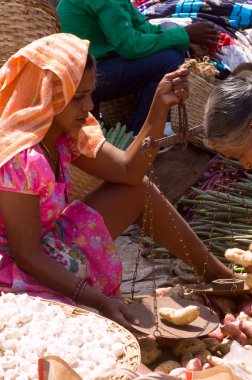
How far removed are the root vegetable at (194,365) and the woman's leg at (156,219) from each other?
0.74 meters

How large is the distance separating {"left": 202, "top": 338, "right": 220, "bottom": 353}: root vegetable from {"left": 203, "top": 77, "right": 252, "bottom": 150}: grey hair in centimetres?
79

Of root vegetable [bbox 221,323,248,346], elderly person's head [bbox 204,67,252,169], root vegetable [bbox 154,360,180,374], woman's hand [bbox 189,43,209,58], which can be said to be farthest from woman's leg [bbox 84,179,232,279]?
woman's hand [bbox 189,43,209,58]

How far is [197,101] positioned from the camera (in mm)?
4984

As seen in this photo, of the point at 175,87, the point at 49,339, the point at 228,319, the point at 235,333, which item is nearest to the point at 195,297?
the point at 228,319

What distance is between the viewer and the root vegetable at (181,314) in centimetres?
296

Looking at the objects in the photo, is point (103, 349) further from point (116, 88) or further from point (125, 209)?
point (116, 88)

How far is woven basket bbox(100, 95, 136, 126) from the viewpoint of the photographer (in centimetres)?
566

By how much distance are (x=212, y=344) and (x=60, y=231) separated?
78cm

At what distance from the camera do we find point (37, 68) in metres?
2.93

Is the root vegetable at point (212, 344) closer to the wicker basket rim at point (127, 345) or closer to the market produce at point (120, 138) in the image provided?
the wicker basket rim at point (127, 345)

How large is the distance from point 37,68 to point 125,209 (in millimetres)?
794

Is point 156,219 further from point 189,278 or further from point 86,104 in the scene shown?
point 86,104

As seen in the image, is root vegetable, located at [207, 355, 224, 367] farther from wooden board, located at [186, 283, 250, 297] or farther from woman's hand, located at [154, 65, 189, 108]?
woman's hand, located at [154, 65, 189, 108]

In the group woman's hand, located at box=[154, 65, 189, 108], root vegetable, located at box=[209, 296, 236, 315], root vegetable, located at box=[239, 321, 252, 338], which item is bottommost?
root vegetable, located at box=[209, 296, 236, 315]
